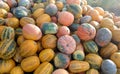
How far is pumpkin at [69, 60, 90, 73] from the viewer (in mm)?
1728

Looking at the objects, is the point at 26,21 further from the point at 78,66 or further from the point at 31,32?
the point at 78,66

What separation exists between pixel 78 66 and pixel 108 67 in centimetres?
22

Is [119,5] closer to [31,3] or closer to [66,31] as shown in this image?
[31,3]

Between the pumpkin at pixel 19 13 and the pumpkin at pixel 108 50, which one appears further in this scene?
the pumpkin at pixel 19 13

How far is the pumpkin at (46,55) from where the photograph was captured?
174 cm

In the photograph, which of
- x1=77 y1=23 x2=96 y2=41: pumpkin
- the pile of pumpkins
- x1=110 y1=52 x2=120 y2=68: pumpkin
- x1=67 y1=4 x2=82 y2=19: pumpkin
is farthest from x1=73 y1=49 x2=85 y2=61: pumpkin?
x1=67 y1=4 x2=82 y2=19: pumpkin

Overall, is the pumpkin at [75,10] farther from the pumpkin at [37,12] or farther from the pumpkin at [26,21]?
the pumpkin at [26,21]

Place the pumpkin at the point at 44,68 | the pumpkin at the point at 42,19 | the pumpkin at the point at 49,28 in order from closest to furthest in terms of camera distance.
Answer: the pumpkin at the point at 44,68 < the pumpkin at the point at 49,28 < the pumpkin at the point at 42,19

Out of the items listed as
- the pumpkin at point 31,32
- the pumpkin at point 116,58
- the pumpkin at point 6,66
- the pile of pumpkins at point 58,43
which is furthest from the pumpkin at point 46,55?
the pumpkin at point 116,58

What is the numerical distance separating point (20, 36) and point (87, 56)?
55 cm

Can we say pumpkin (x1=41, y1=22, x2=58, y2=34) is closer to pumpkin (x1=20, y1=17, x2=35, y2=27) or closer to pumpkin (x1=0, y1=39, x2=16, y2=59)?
pumpkin (x1=20, y1=17, x2=35, y2=27)

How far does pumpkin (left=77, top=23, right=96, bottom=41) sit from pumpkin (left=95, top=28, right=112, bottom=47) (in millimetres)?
45

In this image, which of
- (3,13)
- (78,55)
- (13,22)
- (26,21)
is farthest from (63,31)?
(3,13)

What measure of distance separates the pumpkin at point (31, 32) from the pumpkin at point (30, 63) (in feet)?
0.51
